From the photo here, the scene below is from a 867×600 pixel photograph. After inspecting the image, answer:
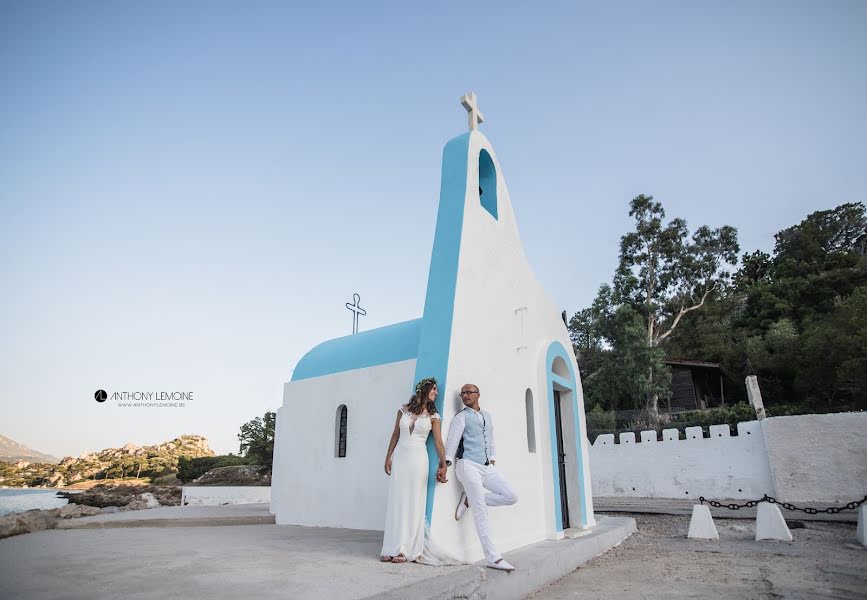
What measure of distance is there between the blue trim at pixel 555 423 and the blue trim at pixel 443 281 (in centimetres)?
265

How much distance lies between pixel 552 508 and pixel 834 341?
20668 mm

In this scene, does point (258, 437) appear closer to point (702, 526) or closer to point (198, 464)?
point (198, 464)

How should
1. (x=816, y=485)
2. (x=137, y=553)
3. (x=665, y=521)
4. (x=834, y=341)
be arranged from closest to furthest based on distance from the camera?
(x=137, y=553)
(x=665, y=521)
(x=816, y=485)
(x=834, y=341)

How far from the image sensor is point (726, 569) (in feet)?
19.0

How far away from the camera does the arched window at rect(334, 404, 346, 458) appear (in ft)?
27.4

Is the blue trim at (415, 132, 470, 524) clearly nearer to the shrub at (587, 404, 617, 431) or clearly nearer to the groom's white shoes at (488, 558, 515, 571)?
the groom's white shoes at (488, 558, 515, 571)

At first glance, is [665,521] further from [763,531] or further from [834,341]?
[834,341]

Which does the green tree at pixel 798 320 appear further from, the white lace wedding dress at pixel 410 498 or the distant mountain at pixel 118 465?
the distant mountain at pixel 118 465

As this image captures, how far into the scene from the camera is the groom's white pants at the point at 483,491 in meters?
4.64

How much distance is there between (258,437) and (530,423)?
804 inches

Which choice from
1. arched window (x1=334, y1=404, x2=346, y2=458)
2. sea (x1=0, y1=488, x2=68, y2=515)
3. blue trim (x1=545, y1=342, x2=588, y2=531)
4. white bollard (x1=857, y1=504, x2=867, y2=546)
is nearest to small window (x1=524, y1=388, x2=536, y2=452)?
blue trim (x1=545, y1=342, x2=588, y2=531)

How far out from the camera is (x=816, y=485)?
13062 mm

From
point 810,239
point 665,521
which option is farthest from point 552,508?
point 810,239

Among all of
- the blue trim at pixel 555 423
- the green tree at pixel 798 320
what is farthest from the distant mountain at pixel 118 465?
the green tree at pixel 798 320
